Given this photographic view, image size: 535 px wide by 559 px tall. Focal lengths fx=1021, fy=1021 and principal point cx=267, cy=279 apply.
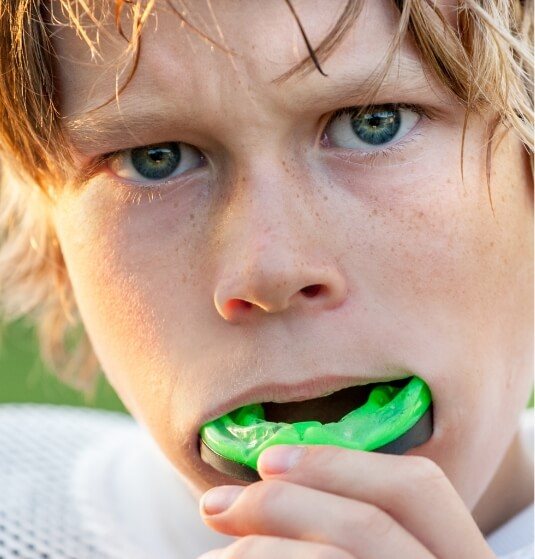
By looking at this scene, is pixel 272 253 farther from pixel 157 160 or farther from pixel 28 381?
pixel 28 381

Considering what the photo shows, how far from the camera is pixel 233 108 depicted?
112 centimetres

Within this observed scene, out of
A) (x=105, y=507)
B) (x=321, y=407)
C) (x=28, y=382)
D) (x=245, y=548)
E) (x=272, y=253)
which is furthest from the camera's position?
(x=28, y=382)

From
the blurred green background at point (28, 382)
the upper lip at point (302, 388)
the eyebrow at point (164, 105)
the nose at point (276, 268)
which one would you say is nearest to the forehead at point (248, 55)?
the eyebrow at point (164, 105)

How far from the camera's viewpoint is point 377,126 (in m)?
1.20

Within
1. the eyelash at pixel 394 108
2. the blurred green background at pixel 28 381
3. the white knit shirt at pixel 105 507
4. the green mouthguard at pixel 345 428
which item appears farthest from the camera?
the blurred green background at pixel 28 381

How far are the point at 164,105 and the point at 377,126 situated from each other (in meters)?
0.25

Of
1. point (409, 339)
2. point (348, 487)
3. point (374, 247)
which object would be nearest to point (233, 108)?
point (374, 247)

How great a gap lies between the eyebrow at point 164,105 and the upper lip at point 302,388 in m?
0.30

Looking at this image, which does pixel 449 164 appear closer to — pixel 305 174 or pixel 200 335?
pixel 305 174

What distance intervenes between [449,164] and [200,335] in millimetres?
350

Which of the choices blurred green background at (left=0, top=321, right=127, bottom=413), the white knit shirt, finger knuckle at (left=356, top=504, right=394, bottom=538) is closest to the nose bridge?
finger knuckle at (left=356, top=504, right=394, bottom=538)

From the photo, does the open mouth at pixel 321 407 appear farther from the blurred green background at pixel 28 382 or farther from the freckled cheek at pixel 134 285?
the blurred green background at pixel 28 382

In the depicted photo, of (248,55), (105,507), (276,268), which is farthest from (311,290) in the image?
(105,507)

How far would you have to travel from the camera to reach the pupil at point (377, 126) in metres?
1.20
